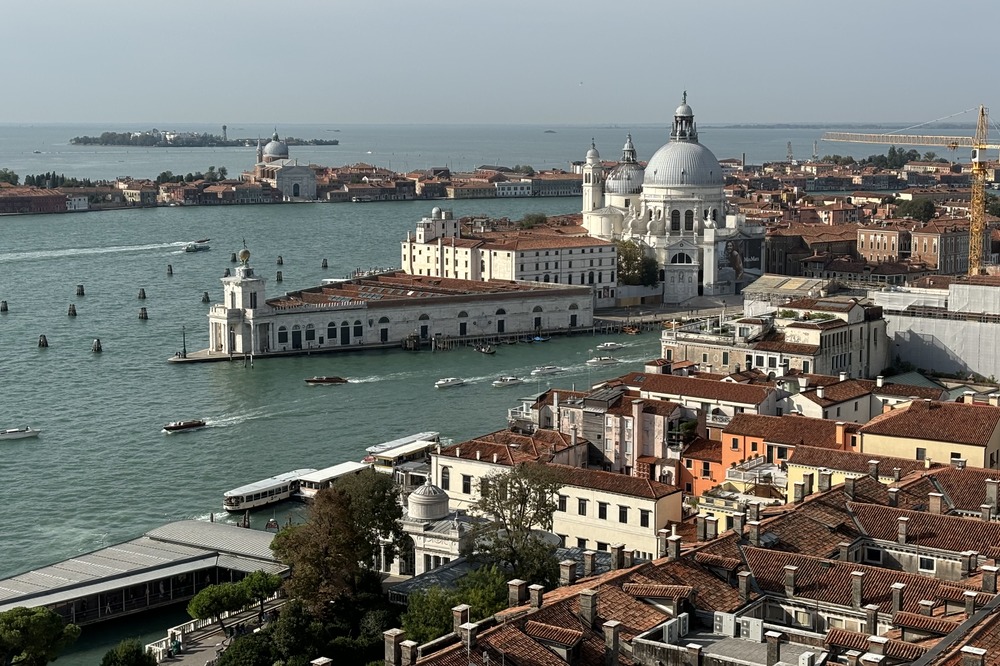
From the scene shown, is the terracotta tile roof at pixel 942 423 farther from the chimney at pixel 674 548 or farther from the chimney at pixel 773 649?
the chimney at pixel 773 649

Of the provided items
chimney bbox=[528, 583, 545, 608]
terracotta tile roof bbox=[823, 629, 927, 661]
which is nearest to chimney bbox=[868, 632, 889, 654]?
terracotta tile roof bbox=[823, 629, 927, 661]

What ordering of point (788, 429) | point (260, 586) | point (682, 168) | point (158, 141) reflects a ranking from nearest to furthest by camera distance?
point (260, 586) < point (788, 429) < point (682, 168) < point (158, 141)

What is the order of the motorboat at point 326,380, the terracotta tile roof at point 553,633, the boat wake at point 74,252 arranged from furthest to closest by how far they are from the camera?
the boat wake at point 74,252 < the motorboat at point 326,380 < the terracotta tile roof at point 553,633

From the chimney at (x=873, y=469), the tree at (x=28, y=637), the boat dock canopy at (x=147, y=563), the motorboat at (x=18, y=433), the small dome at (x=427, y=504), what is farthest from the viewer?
the motorboat at (x=18, y=433)

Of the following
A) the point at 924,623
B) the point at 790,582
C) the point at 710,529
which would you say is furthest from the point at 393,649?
the point at 710,529

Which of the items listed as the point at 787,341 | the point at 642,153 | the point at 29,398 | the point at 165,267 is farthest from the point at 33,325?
the point at 642,153

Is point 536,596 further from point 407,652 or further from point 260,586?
point 260,586

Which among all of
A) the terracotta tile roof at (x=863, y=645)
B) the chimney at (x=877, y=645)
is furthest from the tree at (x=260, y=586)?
the chimney at (x=877, y=645)

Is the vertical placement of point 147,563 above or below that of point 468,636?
below
